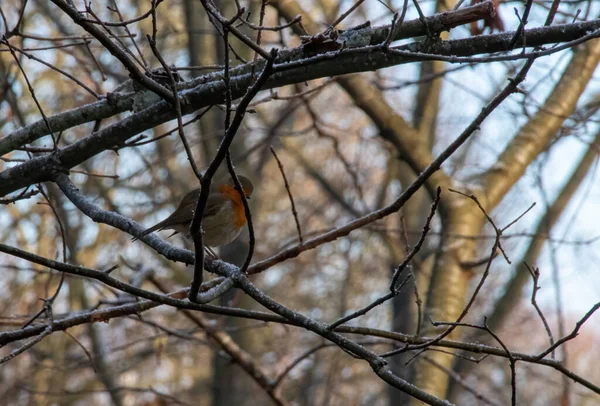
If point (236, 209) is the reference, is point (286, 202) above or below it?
above

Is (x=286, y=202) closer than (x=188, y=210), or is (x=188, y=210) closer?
(x=188, y=210)

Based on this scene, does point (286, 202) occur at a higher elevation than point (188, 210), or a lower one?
higher

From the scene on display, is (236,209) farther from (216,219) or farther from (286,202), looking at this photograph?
(286,202)

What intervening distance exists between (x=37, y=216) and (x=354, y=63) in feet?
25.7

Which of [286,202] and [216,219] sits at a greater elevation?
[286,202]

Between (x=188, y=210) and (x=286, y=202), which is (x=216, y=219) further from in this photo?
(x=286, y=202)

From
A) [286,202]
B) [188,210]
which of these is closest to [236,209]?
[188,210]

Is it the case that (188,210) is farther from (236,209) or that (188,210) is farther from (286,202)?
(286,202)

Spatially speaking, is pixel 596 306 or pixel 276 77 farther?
pixel 276 77

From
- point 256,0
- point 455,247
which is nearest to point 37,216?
point 256,0

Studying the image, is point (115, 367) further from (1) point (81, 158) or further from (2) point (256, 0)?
(1) point (81, 158)

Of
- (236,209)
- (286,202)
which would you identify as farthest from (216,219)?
(286,202)

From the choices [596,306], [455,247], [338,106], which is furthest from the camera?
[338,106]

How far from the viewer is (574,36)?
245cm
